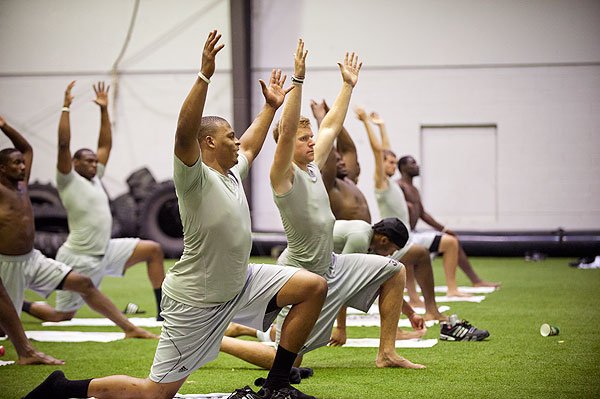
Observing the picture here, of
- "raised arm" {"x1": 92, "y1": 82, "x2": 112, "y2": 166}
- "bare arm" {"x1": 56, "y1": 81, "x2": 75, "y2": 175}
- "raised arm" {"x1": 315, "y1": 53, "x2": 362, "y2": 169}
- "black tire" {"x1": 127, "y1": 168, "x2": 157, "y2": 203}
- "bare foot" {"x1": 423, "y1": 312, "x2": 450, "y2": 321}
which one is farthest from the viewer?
"black tire" {"x1": 127, "y1": 168, "x2": 157, "y2": 203}

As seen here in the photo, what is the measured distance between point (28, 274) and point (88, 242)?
1.15 metres

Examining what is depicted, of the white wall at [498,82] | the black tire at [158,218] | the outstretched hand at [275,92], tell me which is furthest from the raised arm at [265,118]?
the white wall at [498,82]

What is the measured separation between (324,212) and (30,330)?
154 inches

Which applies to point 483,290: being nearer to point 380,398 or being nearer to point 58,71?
point 380,398

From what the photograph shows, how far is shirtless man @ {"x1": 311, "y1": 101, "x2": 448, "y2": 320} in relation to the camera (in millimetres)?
6492

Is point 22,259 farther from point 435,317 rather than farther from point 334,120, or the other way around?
point 435,317

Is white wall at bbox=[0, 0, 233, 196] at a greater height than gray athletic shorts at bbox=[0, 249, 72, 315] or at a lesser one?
greater

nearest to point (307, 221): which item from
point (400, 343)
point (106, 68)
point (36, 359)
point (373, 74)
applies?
point (400, 343)

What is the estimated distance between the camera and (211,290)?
4055 mm

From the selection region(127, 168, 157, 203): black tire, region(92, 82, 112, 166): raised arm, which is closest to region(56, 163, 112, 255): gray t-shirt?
region(92, 82, 112, 166): raised arm

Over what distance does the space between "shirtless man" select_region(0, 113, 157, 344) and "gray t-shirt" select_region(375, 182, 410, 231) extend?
2714 millimetres

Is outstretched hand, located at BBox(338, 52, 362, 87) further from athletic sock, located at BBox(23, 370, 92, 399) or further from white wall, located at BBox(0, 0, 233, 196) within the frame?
white wall, located at BBox(0, 0, 233, 196)

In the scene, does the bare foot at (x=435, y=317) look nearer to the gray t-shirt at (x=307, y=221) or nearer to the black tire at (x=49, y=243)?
the gray t-shirt at (x=307, y=221)

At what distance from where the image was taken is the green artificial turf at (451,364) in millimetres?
4520
